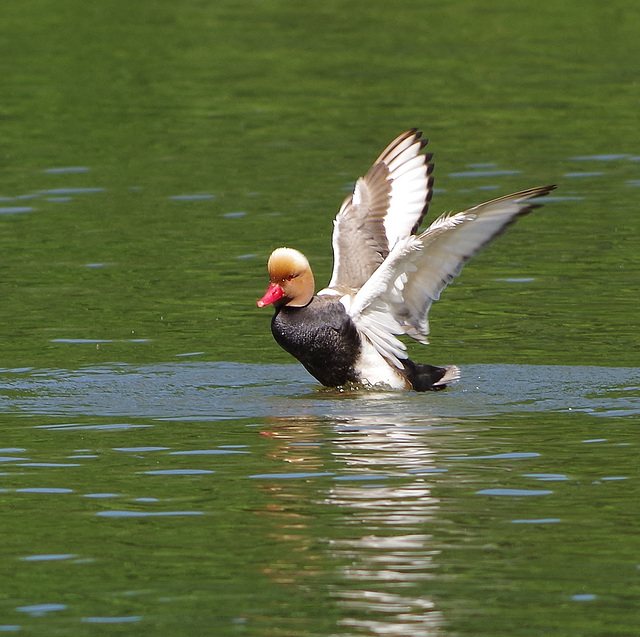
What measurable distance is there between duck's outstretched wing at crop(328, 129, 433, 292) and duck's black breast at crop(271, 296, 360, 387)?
90 centimetres

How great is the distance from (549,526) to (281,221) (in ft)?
33.2

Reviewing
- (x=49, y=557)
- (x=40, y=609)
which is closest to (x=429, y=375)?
(x=49, y=557)

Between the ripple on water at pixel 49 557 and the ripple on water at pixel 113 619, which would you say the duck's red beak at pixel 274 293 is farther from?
the ripple on water at pixel 113 619

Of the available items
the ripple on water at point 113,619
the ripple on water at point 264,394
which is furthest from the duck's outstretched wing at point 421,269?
the ripple on water at point 113,619

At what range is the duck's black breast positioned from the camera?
12156mm

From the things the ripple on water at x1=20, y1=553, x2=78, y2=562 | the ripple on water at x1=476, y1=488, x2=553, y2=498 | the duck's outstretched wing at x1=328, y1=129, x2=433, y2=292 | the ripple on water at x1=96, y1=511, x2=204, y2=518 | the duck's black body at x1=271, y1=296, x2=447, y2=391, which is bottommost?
the ripple on water at x1=20, y1=553, x2=78, y2=562

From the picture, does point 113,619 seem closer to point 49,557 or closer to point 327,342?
point 49,557

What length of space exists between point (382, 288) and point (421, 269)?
346mm

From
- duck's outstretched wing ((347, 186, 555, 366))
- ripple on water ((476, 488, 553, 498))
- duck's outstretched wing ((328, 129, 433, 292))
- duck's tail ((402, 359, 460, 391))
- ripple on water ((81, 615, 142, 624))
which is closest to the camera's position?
ripple on water ((81, 615, 142, 624))

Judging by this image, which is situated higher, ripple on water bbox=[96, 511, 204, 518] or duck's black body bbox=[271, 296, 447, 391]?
duck's black body bbox=[271, 296, 447, 391]

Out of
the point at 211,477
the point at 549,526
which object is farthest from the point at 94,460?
the point at 549,526

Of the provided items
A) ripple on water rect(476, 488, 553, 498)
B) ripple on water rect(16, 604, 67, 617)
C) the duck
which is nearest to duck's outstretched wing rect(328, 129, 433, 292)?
the duck

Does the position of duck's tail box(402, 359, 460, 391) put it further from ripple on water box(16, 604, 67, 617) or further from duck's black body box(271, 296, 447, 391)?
ripple on water box(16, 604, 67, 617)

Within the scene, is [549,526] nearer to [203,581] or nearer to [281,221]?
[203,581]
